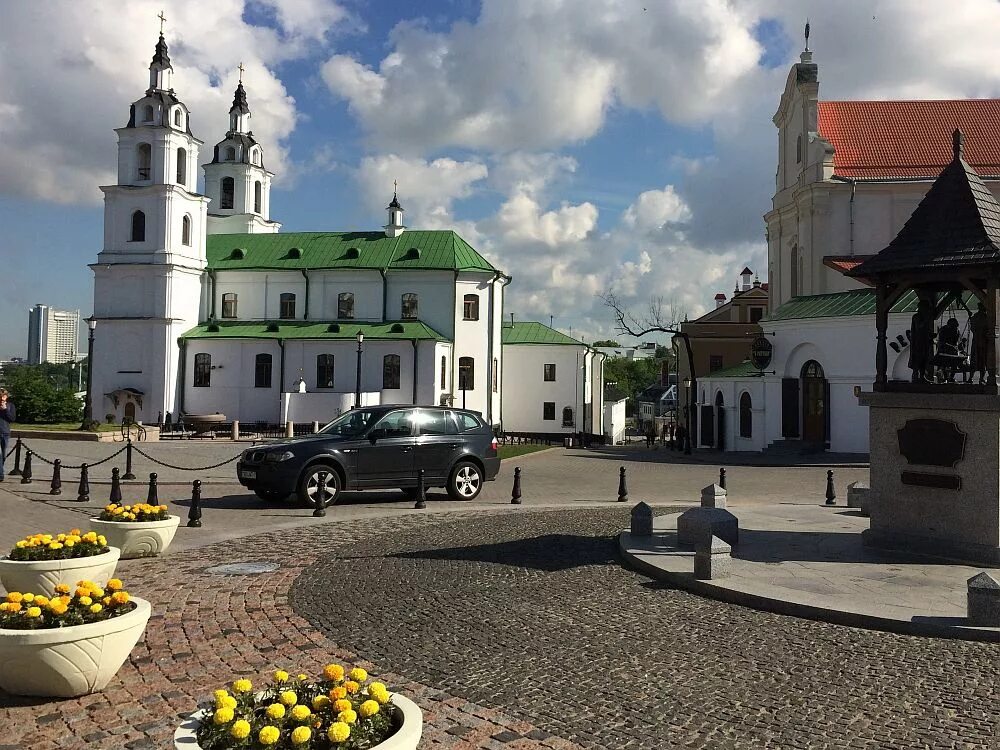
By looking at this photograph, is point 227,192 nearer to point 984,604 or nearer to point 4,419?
point 4,419

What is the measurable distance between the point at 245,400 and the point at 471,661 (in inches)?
1830

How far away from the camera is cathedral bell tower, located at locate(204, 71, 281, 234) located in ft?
200

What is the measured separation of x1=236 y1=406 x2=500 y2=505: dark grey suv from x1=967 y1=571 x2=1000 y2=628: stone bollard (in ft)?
37.2

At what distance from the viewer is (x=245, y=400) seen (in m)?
50.6

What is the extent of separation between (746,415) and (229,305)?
34353 mm

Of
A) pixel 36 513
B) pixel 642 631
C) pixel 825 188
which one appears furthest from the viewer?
pixel 825 188

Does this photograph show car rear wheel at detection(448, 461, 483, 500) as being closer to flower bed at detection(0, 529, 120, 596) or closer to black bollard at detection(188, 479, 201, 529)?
black bollard at detection(188, 479, 201, 529)

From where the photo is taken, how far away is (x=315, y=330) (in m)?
51.8

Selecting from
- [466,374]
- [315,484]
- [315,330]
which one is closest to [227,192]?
[315,330]

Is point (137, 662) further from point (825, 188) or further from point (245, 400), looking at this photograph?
point (245, 400)

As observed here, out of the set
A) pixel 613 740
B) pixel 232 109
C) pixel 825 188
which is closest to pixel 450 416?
pixel 613 740

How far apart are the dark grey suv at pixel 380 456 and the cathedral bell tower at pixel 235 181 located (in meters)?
47.3

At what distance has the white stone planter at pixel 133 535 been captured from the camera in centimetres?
1064

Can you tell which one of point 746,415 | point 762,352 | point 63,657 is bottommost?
point 63,657
